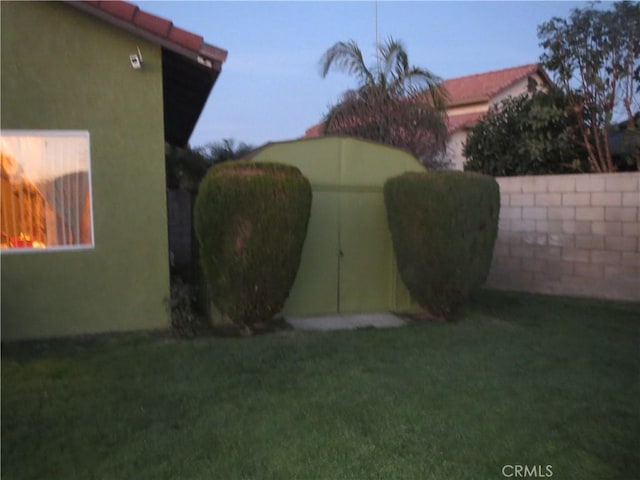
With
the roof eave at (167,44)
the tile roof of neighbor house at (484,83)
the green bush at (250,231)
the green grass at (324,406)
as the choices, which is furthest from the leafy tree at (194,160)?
the tile roof of neighbor house at (484,83)

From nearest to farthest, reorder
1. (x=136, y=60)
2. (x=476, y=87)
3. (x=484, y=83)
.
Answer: (x=136, y=60) → (x=476, y=87) → (x=484, y=83)

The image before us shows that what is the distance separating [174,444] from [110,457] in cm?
42

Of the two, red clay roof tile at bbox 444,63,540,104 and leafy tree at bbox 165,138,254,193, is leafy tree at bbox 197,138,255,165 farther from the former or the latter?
red clay roof tile at bbox 444,63,540,104

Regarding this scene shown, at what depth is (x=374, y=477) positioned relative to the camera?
3.71m

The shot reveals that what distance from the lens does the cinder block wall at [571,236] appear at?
32.1ft

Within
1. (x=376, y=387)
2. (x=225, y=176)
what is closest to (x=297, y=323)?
(x=225, y=176)

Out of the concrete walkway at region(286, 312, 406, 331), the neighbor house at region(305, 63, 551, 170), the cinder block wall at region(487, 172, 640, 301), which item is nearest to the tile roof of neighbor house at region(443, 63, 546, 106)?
the neighbor house at region(305, 63, 551, 170)

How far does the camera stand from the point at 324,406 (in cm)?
488

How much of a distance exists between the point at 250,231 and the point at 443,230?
2.53m

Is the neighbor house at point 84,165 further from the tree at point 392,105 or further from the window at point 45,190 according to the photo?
the tree at point 392,105

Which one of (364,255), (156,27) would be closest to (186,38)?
(156,27)

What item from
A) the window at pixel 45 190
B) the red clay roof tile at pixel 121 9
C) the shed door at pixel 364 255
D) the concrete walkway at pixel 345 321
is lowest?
the concrete walkway at pixel 345 321

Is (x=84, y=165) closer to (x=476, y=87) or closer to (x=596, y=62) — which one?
(x=596, y=62)

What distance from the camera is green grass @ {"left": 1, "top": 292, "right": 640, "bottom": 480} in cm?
387
